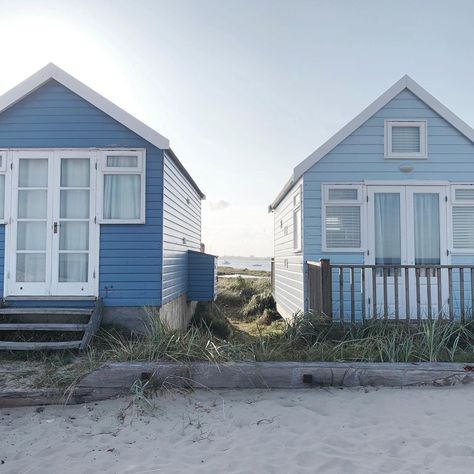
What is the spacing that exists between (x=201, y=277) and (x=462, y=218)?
554cm

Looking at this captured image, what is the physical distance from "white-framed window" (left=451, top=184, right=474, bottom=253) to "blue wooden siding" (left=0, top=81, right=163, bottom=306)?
5.41 metres

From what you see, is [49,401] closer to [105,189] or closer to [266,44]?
[105,189]

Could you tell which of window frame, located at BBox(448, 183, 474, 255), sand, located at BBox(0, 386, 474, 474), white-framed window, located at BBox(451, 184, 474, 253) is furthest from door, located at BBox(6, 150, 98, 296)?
white-framed window, located at BBox(451, 184, 474, 253)

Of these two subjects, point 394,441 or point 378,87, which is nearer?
point 394,441

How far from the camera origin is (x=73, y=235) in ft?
22.2

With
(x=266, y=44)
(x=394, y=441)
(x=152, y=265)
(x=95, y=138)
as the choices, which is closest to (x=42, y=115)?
(x=95, y=138)

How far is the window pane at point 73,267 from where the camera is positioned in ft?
21.9

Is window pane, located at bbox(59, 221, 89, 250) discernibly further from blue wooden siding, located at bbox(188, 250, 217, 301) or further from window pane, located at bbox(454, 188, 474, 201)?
window pane, located at bbox(454, 188, 474, 201)

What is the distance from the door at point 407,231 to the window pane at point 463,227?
242 millimetres

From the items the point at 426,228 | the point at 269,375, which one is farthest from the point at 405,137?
the point at 269,375

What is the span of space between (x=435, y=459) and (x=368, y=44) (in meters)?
7.93

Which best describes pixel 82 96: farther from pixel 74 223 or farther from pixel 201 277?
pixel 201 277

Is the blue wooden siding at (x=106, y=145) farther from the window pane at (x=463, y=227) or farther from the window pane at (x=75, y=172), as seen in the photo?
the window pane at (x=463, y=227)

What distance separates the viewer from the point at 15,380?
461 cm
